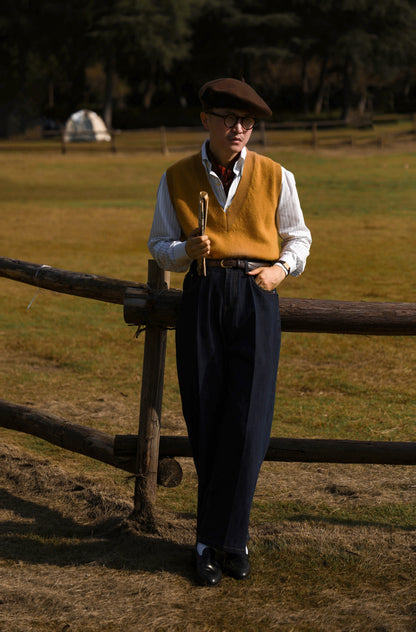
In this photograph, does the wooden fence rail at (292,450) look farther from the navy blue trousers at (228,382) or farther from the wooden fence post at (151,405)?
the navy blue trousers at (228,382)

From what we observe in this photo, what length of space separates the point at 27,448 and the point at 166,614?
8.48ft

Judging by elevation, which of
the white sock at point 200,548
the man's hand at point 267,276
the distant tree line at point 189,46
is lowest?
the white sock at point 200,548

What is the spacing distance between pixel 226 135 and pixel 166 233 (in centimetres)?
49

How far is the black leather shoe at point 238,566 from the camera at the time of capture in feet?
12.0

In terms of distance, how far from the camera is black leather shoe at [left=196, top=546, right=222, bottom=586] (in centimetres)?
360

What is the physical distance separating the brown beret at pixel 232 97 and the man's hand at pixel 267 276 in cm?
65

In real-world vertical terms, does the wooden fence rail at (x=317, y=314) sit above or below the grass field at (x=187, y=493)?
above

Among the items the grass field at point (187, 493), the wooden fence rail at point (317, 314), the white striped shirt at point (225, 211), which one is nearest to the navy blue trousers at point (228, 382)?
the white striped shirt at point (225, 211)

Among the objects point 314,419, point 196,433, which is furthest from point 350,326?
point 314,419

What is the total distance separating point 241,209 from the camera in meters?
3.46

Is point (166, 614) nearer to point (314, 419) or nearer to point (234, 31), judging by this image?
point (314, 419)

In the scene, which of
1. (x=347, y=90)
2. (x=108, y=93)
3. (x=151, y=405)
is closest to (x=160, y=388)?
(x=151, y=405)

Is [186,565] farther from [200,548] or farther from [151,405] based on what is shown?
[151,405]

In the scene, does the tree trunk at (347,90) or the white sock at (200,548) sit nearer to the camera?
the white sock at (200,548)
